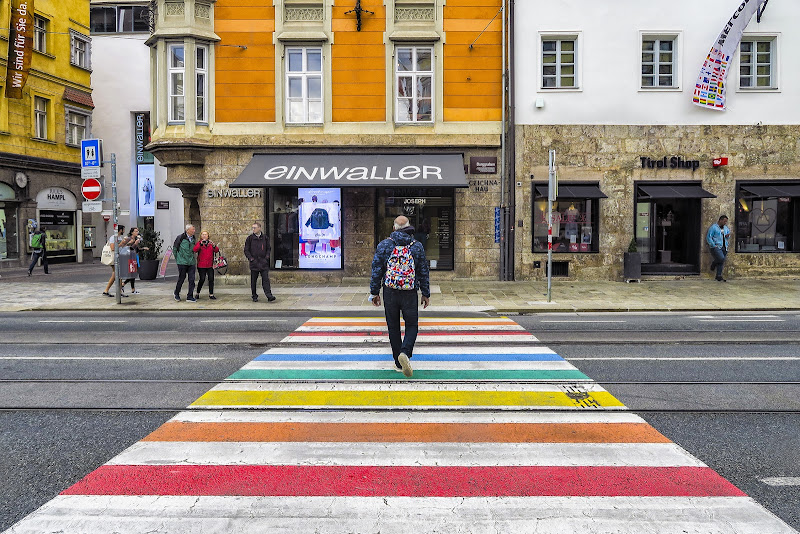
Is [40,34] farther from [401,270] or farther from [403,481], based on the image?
[403,481]

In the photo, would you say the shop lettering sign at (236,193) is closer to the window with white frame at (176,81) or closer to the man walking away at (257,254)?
the window with white frame at (176,81)

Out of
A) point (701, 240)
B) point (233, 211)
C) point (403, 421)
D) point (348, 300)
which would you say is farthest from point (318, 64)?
point (403, 421)

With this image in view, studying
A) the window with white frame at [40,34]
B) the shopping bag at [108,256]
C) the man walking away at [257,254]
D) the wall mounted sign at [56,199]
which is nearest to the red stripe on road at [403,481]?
the man walking away at [257,254]

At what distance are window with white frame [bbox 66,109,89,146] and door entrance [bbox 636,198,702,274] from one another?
1026 inches

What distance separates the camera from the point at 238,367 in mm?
7020

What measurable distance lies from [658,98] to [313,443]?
659 inches

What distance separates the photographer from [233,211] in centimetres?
1728

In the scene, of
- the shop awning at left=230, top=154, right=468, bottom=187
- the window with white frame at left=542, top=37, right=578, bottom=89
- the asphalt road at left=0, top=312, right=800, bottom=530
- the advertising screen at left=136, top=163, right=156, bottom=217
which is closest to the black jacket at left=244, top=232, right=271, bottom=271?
the asphalt road at left=0, top=312, right=800, bottom=530

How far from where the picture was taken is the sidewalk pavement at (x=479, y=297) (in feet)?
41.5

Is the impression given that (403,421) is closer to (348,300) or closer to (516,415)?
(516,415)

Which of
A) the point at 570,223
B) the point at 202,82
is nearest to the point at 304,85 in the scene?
the point at 202,82

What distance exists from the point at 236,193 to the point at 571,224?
34.5 feet

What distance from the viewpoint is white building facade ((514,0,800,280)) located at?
56.0ft

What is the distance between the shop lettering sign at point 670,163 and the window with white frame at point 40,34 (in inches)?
1009
